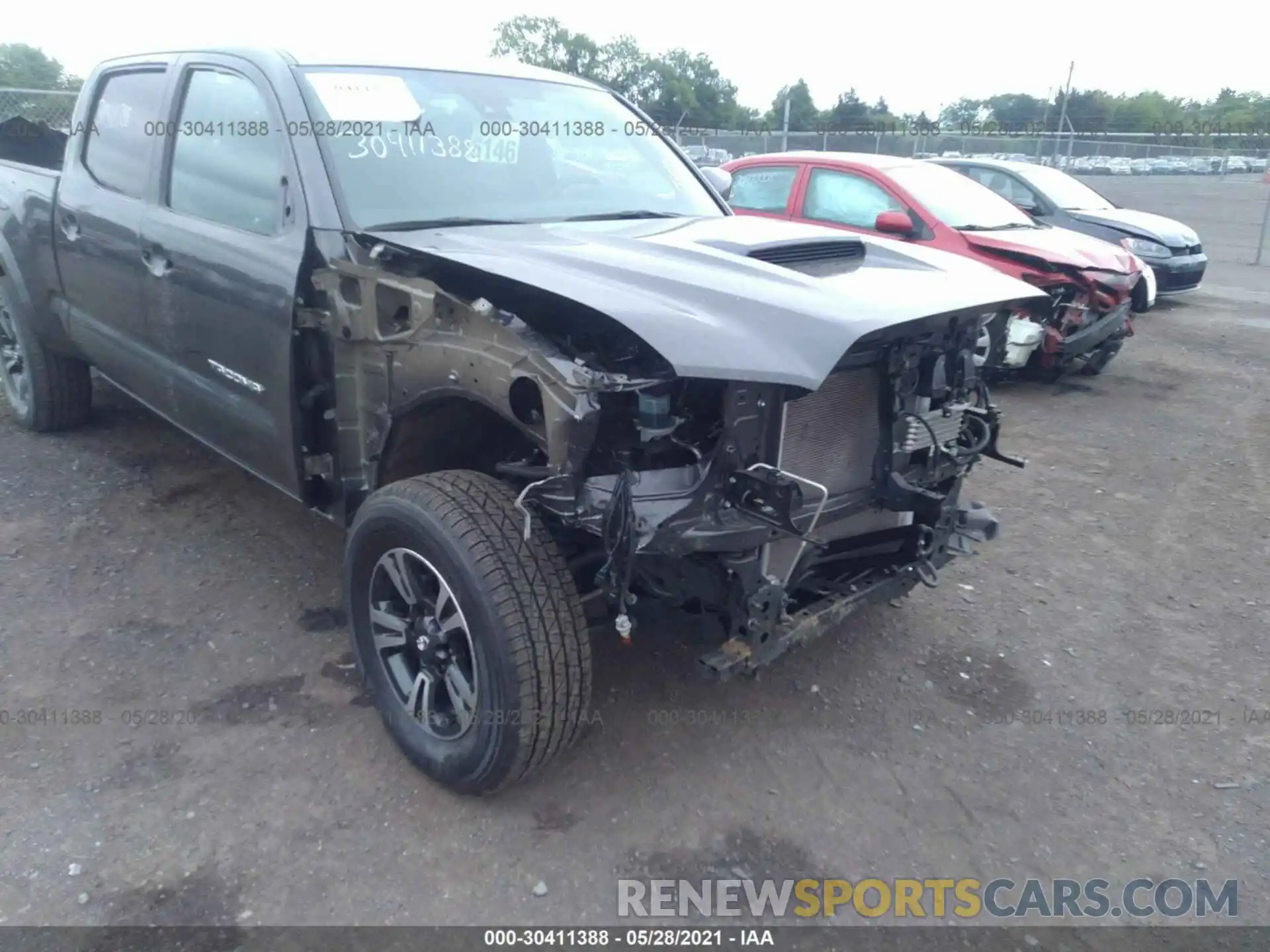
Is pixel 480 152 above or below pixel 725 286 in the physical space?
above

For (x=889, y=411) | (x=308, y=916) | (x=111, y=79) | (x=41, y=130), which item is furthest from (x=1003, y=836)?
(x=41, y=130)

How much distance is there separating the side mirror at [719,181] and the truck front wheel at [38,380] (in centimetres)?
333

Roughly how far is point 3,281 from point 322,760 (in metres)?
3.74

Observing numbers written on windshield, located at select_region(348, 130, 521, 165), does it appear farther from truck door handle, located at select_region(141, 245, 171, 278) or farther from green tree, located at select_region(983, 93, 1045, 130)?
green tree, located at select_region(983, 93, 1045, 130)

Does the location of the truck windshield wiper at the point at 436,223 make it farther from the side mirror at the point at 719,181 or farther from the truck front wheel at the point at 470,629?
the side mirror at the point at 719,181

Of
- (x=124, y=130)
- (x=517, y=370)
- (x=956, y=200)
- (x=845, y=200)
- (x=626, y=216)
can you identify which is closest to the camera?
(x=517, y=370)

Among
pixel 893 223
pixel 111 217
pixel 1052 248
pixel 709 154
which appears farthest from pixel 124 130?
pixel 709 154

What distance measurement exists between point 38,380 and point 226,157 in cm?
243

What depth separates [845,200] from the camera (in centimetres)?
763

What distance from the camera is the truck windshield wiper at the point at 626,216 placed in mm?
3438

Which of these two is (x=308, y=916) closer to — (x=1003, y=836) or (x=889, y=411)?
(x=1003, y=836)

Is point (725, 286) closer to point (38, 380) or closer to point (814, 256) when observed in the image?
point (814, 256)

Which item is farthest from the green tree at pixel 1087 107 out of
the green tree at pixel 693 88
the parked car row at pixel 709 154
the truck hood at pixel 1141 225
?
the truck hood at pixel 1141 225

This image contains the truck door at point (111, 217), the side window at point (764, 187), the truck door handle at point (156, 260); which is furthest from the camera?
the side window at point (764, 187)
